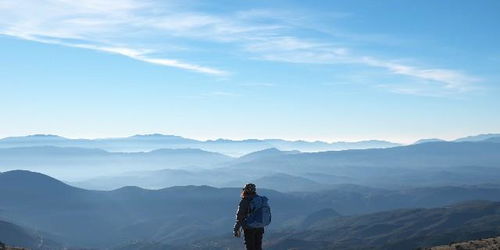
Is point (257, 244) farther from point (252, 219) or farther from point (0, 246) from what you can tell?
point (0, 246)

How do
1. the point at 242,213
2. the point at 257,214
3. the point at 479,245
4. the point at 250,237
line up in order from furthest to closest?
the point at 479,245 < the point at 250,237 < the point at 257,214 < the point at 242,213

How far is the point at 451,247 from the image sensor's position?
37.0 meters

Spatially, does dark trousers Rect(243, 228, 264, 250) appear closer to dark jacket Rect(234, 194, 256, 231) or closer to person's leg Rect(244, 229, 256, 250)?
person's leg Rect(244, 229, 256, 250)

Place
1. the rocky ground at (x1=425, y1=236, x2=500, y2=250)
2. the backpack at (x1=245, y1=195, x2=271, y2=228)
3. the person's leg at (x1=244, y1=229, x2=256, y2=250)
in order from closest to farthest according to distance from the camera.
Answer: the backpack at (x1=245, y1=195, x2=271, y2=228), the person's leg at (x1=244, y1=229, x2=256, y2=250), the rocky ground at (x1=425, y1=236, x2=500, y2=250)

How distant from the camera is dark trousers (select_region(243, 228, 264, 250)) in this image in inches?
723

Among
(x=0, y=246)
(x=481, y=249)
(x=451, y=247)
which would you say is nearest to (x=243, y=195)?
(x=481, y=249)

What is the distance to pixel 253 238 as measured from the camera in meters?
18.4

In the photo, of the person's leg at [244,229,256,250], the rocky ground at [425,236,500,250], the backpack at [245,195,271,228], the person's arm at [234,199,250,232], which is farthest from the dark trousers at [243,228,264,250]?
the rocky ground at [425,236,500,250]

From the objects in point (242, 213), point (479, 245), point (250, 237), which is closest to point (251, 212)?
point (242, 213)

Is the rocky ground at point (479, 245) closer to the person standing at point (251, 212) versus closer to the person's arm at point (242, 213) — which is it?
the person standing at point (251, 212)

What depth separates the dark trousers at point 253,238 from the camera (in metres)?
18.4

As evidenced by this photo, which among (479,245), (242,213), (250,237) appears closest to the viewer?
(242,213)

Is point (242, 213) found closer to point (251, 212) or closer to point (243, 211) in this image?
point (243, 211)

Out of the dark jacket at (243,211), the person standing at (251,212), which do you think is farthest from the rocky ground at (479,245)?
the dark jacket at (243,211)
